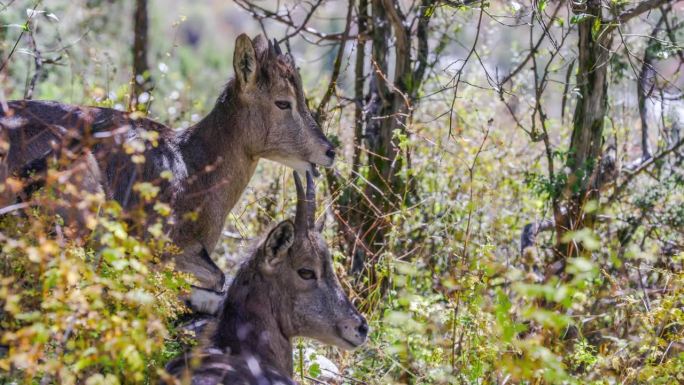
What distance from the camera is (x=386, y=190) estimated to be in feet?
34.7

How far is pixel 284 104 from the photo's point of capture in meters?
9.00

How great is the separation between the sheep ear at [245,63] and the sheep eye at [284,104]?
0.29m

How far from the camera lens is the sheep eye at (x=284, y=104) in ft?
29.5

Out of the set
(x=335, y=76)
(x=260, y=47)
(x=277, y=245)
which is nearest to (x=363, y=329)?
(x=277, y=245)

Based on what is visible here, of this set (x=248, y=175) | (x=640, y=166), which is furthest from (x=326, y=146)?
(x=640, y=166)

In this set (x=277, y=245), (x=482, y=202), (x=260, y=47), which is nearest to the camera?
(x=277, y=245)

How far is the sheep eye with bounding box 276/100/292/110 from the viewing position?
8.99 m

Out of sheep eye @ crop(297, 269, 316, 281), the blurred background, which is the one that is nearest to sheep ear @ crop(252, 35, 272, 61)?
the blurred background

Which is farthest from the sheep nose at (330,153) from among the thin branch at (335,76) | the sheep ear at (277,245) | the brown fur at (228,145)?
the sheep ear at (277,245)

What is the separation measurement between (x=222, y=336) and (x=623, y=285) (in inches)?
161

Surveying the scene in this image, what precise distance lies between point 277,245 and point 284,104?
199 cm

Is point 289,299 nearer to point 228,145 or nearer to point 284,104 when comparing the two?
point 228,145

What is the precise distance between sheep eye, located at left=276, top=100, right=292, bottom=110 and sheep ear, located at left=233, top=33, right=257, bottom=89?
0.29 m

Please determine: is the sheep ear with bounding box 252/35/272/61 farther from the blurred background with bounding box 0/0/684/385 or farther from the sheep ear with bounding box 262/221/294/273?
the sheep ear with bounding box 262/221/294/273
